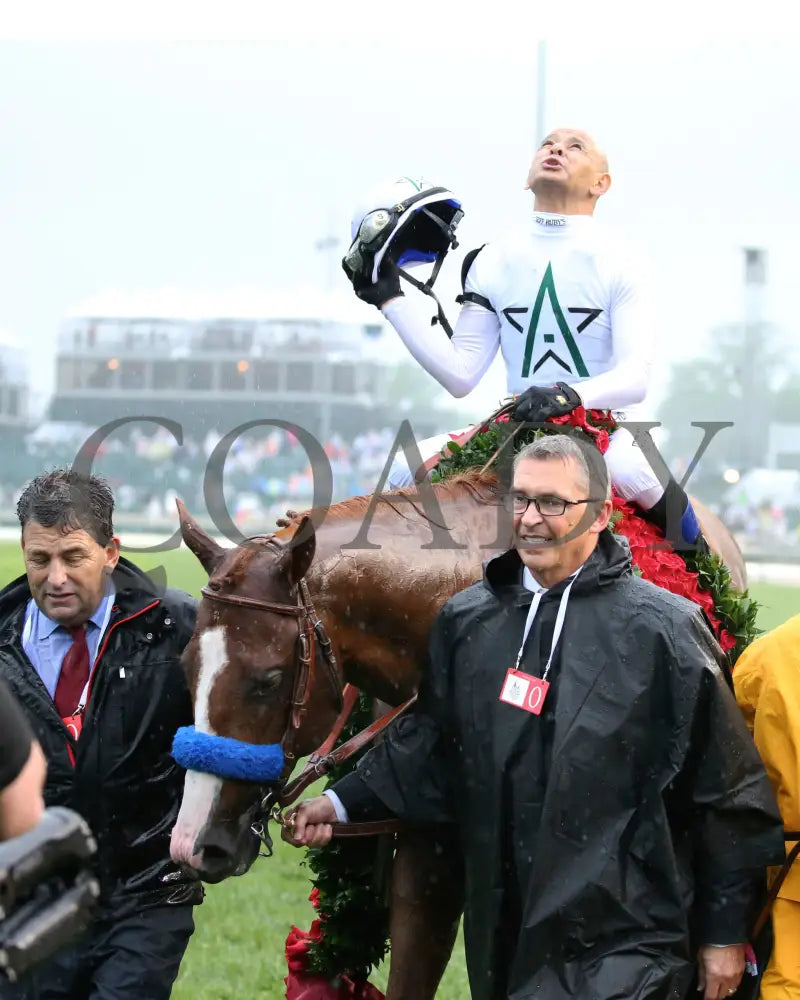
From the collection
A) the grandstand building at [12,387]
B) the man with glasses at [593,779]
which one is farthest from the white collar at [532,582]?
the grandstand building at [12,387]

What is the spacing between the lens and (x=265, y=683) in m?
3.39

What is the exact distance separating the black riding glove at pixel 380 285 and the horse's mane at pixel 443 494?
65 centimetres

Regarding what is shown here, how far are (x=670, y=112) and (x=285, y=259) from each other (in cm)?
1568

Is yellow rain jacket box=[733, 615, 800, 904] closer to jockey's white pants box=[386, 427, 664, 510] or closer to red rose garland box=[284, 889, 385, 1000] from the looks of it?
jockey's white pants box=[386, 427, 664, 510]

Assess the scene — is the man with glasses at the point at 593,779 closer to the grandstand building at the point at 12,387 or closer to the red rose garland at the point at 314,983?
the red rose garland at the point at 314,983

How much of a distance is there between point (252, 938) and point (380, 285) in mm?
2929

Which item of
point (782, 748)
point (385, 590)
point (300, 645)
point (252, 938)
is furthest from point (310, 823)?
point (252, 938)

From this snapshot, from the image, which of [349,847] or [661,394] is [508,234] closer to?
[349,847]

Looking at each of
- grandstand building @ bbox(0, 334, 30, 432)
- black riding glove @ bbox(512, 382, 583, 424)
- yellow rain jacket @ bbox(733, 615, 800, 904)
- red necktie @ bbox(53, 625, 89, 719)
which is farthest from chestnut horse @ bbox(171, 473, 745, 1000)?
grandstand building @ bbox(0, 334, 30, 432)

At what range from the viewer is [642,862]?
300cm

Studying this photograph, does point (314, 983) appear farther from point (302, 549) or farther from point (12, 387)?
point (12, 387)

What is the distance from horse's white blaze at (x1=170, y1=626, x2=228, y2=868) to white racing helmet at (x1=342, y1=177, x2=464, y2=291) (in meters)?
1.41

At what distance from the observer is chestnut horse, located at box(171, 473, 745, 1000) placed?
3340mm

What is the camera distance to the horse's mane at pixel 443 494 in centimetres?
382
